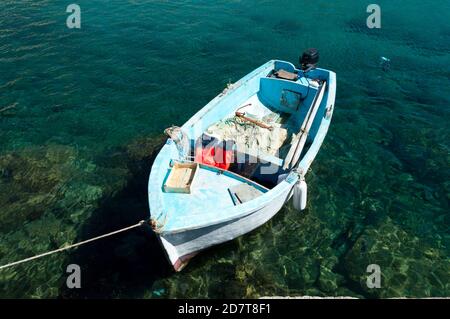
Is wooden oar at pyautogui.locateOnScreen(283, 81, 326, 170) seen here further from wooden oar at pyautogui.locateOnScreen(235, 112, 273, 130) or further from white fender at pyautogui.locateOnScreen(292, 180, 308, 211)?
wooden oar at pyautogui.locateOnScreen(235, 112, 273, 130)

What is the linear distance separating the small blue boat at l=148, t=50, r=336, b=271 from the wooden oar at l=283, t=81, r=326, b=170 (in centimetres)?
4

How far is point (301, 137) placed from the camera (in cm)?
1388

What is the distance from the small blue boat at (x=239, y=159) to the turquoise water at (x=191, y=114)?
2.10 metres

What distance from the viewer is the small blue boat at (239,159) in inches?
424

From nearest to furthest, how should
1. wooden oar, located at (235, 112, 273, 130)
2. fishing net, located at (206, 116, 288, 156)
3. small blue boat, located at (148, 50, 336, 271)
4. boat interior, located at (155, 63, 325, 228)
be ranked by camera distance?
small blue boat, located at (148, 50, 336, 271), boat interior, located at (155, 63, 325, 228), fishing net, located at (206, 116, 288, 156), wooden oar, located at (235, 112, 273, 130)

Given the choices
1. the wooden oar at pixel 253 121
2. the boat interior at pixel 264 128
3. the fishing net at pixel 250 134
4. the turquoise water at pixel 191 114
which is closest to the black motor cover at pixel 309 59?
the boat interior at pixel 264 128

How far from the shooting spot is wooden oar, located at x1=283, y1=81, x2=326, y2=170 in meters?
13.1

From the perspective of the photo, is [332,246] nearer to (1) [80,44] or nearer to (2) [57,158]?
(2) [57,158]

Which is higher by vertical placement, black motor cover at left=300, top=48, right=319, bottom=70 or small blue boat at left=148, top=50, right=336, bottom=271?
black motor cover at left=300, top=48, right=319, bottom=70

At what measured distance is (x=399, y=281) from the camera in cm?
1215

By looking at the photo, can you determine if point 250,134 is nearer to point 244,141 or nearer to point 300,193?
point 244,141

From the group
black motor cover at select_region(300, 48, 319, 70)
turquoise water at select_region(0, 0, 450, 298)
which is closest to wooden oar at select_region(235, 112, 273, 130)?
turquoise water at select_region(0, 0, 450, 298)
